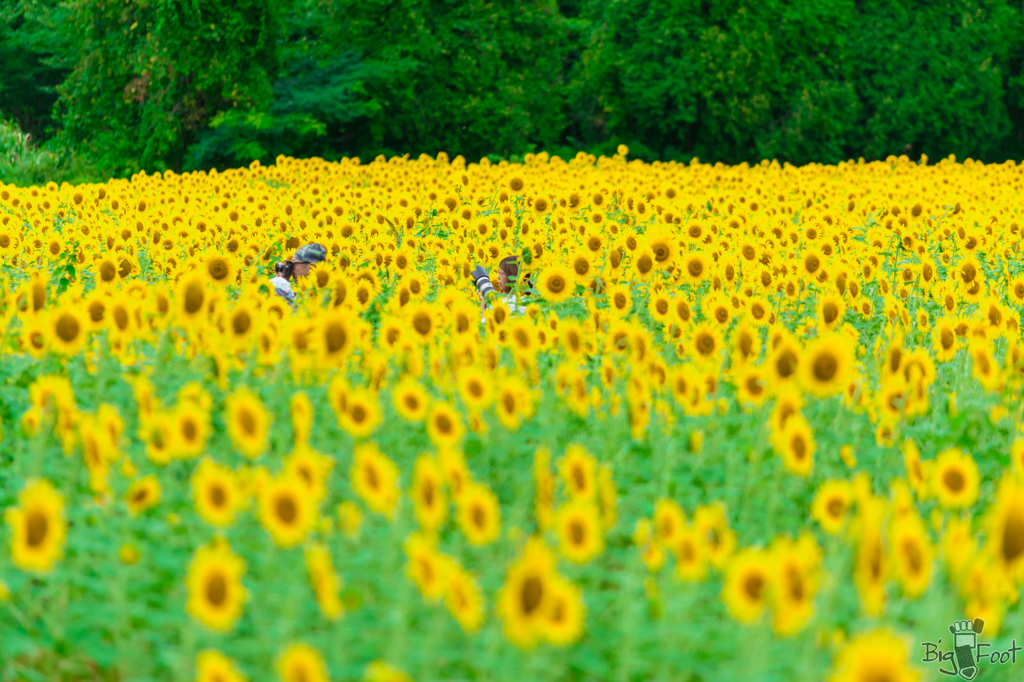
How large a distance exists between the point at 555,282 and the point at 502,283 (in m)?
2.07

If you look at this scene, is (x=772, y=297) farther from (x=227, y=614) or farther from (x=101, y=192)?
(x=101, y=192)

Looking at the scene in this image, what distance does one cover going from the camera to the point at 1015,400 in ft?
16.9

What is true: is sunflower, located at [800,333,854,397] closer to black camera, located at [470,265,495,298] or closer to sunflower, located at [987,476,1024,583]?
sunflower, located at [987,476,1024,583]

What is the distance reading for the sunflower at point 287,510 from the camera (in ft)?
8.85

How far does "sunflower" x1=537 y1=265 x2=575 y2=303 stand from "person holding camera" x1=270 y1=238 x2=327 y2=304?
2126 mm

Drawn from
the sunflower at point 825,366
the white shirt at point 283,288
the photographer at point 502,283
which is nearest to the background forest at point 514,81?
the white shirt at point 283,288

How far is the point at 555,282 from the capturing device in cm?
564

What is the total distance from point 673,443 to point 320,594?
1.92 meters

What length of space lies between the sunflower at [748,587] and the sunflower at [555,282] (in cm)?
309

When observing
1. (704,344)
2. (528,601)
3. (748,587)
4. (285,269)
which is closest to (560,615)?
(528,601)

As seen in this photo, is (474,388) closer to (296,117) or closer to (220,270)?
(220,270)

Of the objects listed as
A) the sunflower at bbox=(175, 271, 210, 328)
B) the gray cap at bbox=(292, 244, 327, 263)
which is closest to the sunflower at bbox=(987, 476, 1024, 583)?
the sunflower at bbox=(175, 271, 210, 328)

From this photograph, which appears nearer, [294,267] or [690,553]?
[690,553]

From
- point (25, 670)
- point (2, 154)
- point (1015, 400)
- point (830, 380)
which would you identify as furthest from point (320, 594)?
point (2, 154)
